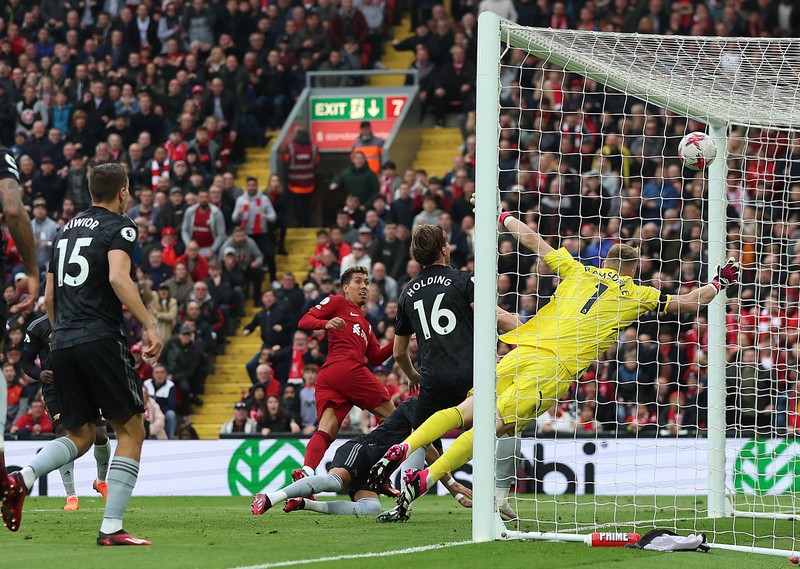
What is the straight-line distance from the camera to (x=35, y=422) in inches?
680

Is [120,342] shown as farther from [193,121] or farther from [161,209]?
[193,121]

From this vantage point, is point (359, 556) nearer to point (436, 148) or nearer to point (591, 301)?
point (591, 301)

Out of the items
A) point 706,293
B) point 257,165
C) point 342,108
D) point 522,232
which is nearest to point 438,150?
point 342,108

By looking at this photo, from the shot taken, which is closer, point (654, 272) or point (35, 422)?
point (654, 272)

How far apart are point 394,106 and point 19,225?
603 inches

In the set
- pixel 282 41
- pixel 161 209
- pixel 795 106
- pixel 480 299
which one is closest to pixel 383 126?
pixel 282 41

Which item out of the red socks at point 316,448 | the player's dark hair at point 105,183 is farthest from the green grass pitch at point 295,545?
the player's dark hair at point 105,183

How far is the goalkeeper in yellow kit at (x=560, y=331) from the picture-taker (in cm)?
880

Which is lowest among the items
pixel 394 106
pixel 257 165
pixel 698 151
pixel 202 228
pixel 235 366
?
pixel 235 366

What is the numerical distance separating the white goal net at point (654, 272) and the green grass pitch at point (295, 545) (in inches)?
19.7

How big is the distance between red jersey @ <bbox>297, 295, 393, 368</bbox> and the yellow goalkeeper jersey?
217cm

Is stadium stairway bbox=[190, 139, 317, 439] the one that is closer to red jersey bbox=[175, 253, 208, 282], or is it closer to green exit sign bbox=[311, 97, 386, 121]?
red jersey bbox=[175, 253, 208, 282]

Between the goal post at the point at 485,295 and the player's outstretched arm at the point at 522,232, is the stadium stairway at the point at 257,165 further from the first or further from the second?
the goal post at the point at 485,295

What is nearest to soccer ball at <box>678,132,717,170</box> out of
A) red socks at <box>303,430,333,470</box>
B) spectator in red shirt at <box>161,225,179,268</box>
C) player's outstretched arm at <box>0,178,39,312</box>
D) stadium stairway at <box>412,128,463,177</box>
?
red socks at <box>303,430,333,470</box>
